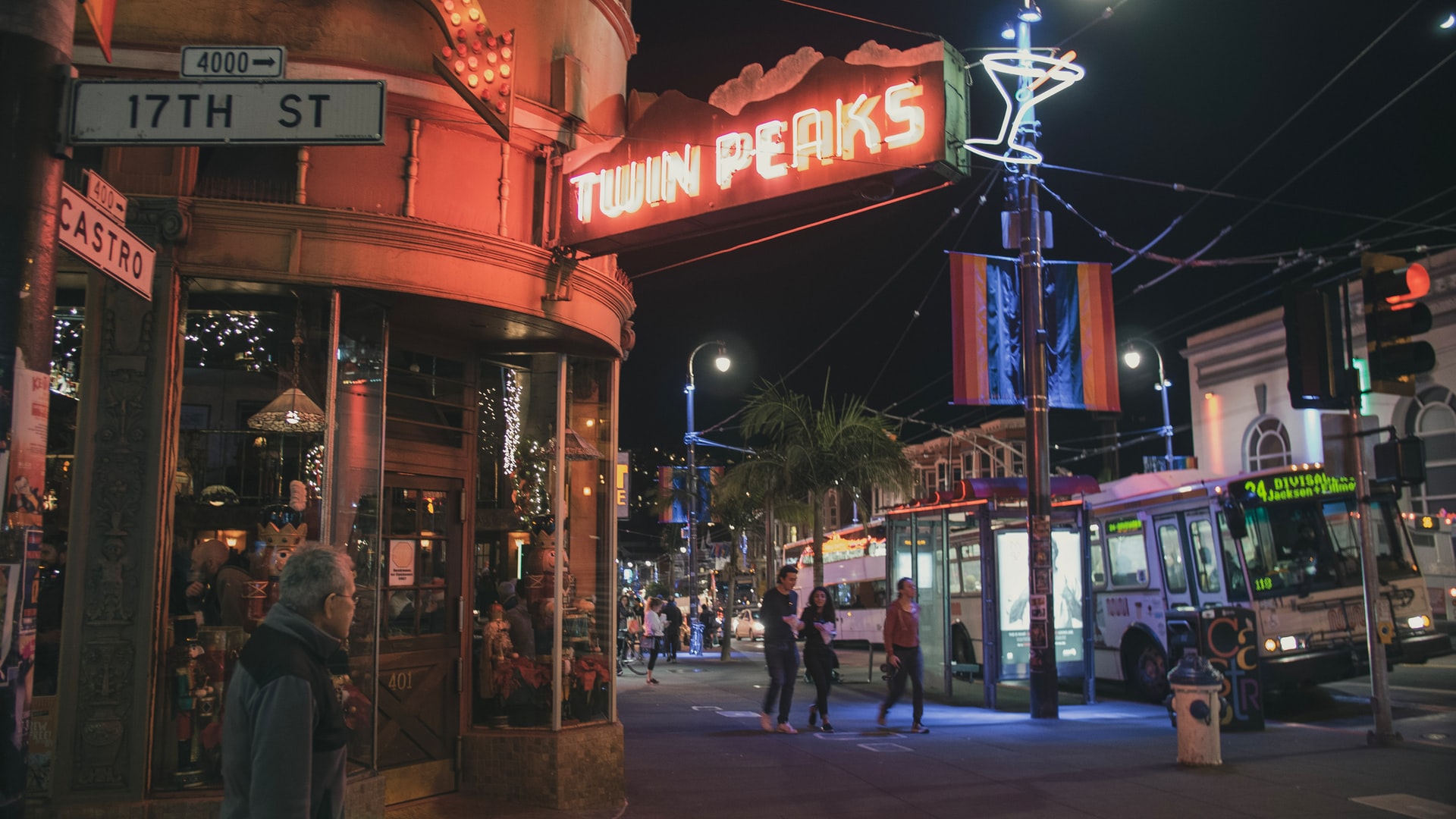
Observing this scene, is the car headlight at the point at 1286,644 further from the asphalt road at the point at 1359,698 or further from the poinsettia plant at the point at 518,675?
the poinsettia plant at the point at 518,675

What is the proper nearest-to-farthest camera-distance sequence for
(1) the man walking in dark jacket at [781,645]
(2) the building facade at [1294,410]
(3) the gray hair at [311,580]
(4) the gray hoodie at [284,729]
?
(4) the gray hoodie at [284,729] < (3) the gray hair at [311,580] < (1) the man walking in dark jacket at [781,645] < (2) the building facade at [1294,410]

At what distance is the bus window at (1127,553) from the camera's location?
16.8 meters

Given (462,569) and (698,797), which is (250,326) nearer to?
(462,569)

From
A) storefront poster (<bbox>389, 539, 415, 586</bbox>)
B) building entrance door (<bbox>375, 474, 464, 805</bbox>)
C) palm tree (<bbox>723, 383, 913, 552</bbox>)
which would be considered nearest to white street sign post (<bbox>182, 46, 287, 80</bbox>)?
building entrance door (<bbox>375, 474, 464, 805</bbox>)

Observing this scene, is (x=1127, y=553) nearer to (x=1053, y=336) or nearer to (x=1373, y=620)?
(x=1053, y=336)

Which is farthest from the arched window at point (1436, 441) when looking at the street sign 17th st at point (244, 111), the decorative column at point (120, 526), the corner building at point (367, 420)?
the street sign 17th st at point (244, 111)

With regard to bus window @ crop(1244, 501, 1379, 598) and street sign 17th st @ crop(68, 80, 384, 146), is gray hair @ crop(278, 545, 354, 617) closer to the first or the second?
street sign 17th st @ crop(68, 80, 384, 146)

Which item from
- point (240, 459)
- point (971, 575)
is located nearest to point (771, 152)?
point (240, 459)

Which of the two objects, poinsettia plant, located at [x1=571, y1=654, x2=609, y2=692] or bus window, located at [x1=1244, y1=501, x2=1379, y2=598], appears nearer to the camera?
poinsettia plant, located at [x1=571, y1=654, x2=609, y2=692]

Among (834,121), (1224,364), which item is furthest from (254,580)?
(1224,364)

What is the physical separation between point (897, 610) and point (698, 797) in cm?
539

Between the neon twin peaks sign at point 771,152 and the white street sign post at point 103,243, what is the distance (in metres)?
3.58

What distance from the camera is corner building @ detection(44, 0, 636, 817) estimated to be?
693 cm

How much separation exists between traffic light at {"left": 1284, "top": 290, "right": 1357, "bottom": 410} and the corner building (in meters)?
7.46
